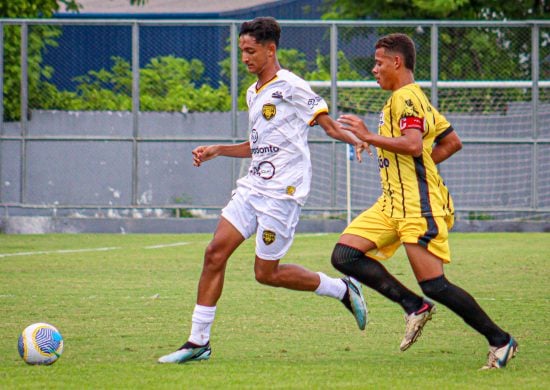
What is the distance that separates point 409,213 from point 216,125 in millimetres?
14870

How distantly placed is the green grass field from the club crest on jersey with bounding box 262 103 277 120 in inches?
60.3

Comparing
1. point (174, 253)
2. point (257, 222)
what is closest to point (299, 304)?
point (257, 222)

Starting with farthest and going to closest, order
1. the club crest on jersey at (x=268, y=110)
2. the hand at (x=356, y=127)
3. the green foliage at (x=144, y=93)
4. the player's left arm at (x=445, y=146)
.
Answer: the green foliage at (x=144, y=93) → the club crest on jersey at (x=268, y=110) → the player's left arm at (x=445, y=146) → the hand at (x=356, y=127)

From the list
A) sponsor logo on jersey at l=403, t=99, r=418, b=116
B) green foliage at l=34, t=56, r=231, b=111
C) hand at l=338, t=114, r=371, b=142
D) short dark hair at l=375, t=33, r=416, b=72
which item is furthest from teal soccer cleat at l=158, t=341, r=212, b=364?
green foliage at l=34, t=56, r=231, b=111

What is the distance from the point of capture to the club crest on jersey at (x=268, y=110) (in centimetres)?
810

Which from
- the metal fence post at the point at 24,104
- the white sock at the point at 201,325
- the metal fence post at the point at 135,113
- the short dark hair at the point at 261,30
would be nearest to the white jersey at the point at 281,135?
the short dark hair at the point at 261,30

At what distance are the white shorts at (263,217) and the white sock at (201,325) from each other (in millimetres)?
554

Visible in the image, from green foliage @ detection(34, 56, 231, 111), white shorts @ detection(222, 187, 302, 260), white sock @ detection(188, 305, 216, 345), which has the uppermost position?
green foliage @ detection(34, 56, 231, 111)

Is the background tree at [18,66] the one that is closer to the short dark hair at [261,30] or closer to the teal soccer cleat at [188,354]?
the short dark hair at [261,30]

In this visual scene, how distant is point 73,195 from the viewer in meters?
22.2

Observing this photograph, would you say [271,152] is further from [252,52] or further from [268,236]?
[252,52]

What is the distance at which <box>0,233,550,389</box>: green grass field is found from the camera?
7.02 metres

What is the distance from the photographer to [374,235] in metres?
8.01

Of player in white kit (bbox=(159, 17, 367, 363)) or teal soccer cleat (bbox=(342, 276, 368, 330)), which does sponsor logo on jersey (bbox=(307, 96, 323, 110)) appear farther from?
teal soccer cleat (bbox=(342, 276, 368, 330))
